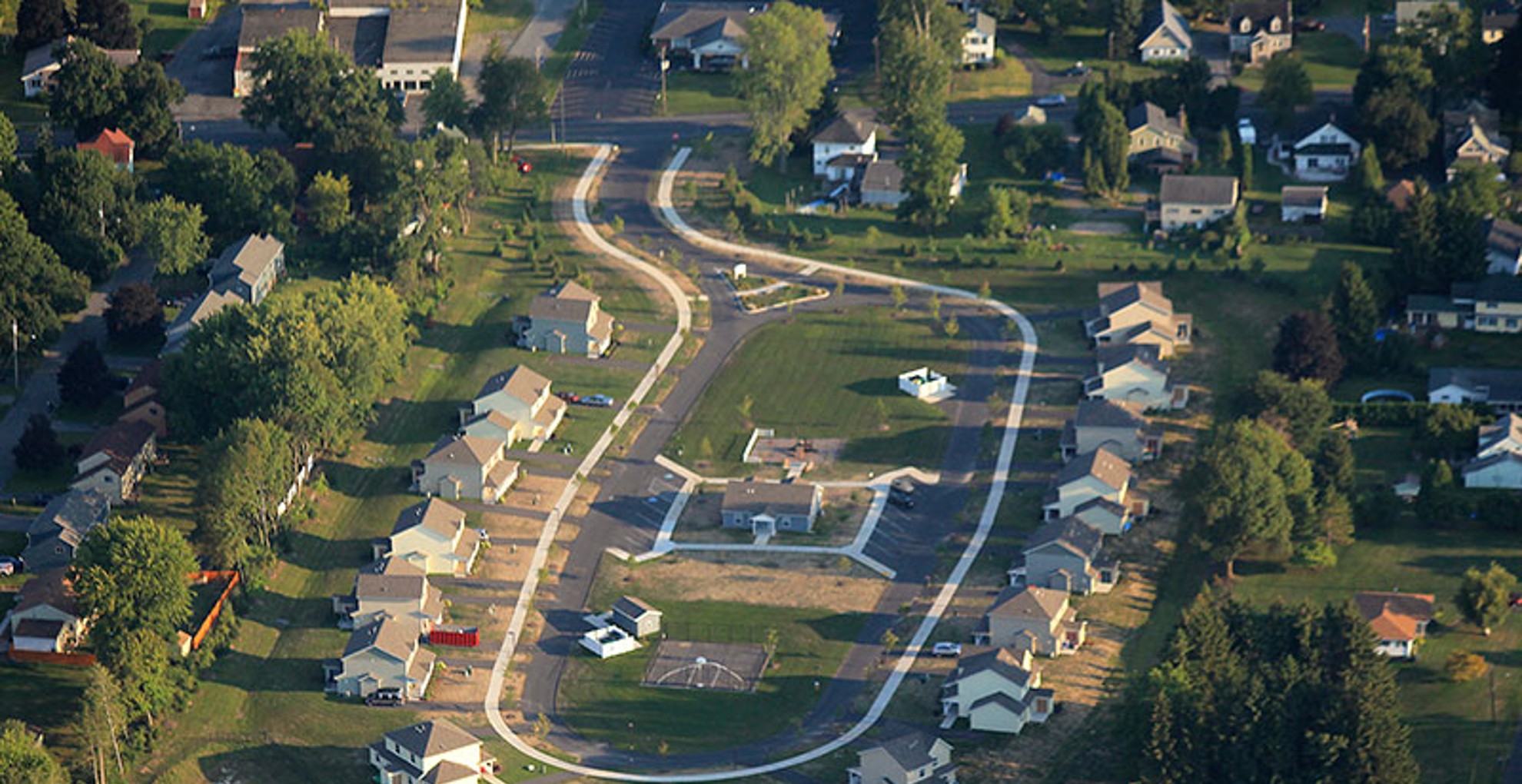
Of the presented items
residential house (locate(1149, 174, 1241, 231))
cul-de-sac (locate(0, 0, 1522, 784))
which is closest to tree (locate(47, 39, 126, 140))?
cul-de-sac (locate(0, 0, 1522, 784))

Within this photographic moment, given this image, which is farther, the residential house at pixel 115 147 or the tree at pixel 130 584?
the residential house at pixel 115 147

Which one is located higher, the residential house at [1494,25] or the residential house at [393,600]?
the residential house at [1494,25]

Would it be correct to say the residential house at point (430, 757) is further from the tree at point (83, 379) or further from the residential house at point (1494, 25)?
the residential house at point (1494, 25)

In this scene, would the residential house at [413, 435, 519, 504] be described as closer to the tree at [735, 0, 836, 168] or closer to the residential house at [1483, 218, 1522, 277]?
the tree at [735, 0, 836, 168]

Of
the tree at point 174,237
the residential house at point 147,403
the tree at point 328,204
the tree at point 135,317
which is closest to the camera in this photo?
the residential house at point 147,403

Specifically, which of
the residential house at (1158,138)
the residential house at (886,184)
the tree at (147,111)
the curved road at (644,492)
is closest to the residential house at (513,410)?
the curved road at (644,492)

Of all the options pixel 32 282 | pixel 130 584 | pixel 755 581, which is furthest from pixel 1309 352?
pixel 32 282
